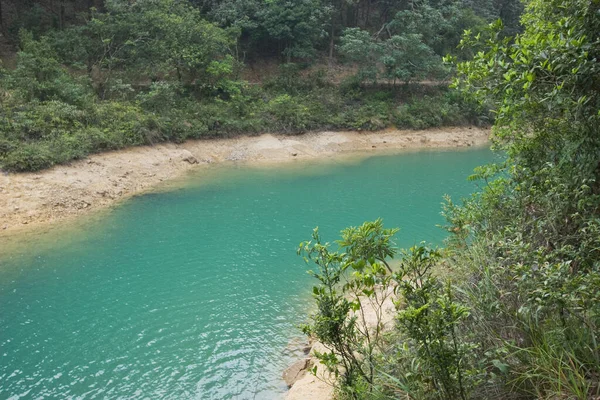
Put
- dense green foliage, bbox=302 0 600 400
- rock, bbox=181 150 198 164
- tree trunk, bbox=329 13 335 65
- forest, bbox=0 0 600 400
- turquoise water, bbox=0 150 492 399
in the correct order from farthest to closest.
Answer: tree trunk, bbox=329 13 335 65
rock, bbox=181 150 198 164
turquoise water, bbox=0 150 492 399
forest, bbox=0 0 600 400
dense green foliage, bbox=302 0 600 400

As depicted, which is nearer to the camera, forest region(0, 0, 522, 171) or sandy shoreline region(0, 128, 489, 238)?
sandy shoreline region(0, 128, 489, 238)

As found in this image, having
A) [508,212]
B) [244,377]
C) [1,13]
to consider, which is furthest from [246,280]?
[1,13]

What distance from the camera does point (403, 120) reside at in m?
29.1

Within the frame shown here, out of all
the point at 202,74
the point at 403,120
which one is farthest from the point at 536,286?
the point at 403,120

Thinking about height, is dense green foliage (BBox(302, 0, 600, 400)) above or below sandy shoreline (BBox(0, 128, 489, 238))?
above

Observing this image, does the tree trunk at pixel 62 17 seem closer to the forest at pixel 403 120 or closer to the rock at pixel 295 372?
the forest at pixel 403 120

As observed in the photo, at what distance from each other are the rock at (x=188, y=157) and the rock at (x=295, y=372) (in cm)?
1593

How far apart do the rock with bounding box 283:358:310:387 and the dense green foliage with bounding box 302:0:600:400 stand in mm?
2033

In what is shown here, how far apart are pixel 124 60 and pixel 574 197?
24.4 metres

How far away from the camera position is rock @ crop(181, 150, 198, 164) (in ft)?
70.3

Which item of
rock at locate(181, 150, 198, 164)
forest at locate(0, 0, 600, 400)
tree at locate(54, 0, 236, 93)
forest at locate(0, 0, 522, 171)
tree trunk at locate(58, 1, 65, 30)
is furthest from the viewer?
tree trunk at locate(58, 1, 65, 30)

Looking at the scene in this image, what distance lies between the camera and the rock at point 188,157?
21422 millimetres

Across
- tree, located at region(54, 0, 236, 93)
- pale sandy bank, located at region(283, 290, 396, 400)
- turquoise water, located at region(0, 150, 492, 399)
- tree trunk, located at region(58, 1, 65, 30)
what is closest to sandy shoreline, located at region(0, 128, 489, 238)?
turquoise water, located at region(0, 150, 492, 399)

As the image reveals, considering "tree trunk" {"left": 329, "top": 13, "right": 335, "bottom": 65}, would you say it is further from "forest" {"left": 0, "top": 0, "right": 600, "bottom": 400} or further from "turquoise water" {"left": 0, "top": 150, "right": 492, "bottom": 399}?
"turquoise water" {"left": 0, "top": 150, "right": 492, "bottom": 399}
